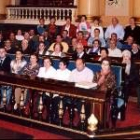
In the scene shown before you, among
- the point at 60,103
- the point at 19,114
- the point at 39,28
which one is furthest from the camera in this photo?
the point at 39,28

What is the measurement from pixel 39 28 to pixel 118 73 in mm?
5253

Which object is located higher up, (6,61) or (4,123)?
(6,61)

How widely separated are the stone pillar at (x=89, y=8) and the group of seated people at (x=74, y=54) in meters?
1.31

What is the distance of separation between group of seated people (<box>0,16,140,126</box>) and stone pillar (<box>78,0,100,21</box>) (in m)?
1.31

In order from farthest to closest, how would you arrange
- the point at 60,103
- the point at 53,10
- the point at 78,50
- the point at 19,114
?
1. the point at 53,10
2. the point at 78,50
3. the point at 19,114
4. the point at 60,103

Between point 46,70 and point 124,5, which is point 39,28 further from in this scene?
point 46,70

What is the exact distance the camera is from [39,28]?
1172 centimetres

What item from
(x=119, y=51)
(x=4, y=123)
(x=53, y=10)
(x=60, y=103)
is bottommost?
(x=4, y=123)

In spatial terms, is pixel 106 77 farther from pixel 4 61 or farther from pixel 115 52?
pixel 115 52

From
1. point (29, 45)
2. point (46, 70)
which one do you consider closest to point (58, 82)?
point (46, 70)

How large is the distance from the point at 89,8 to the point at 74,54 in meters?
4.13

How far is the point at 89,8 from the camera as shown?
12289mm

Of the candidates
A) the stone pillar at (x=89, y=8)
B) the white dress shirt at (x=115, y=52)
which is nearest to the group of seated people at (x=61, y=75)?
the white dress shirt at (x=115, y=52)

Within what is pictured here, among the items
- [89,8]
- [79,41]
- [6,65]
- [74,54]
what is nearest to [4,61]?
[6,65]
